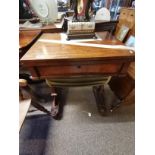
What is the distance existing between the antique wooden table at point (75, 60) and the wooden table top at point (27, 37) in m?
0.21

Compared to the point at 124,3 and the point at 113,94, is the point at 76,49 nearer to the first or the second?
the point at 113,94

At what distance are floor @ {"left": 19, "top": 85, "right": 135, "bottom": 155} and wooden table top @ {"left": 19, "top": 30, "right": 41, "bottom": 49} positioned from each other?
0.66 meters

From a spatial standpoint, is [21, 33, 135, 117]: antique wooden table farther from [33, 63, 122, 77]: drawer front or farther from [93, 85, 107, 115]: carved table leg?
[93, 85, 107, 115]: carved table leg

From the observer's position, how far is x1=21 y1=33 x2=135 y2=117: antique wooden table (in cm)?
117

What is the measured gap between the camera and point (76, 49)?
1.29 metres

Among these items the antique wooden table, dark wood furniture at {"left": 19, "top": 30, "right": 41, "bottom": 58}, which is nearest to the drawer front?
the antique wooden table

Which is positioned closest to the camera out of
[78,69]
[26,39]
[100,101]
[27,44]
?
[78,69]

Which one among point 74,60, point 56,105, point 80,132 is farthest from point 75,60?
point 56,105

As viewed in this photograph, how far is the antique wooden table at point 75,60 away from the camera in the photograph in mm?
1168

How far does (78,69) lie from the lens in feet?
4.18

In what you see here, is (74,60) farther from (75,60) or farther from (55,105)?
(55,105)

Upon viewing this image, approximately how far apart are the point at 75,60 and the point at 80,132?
0.66 metres
